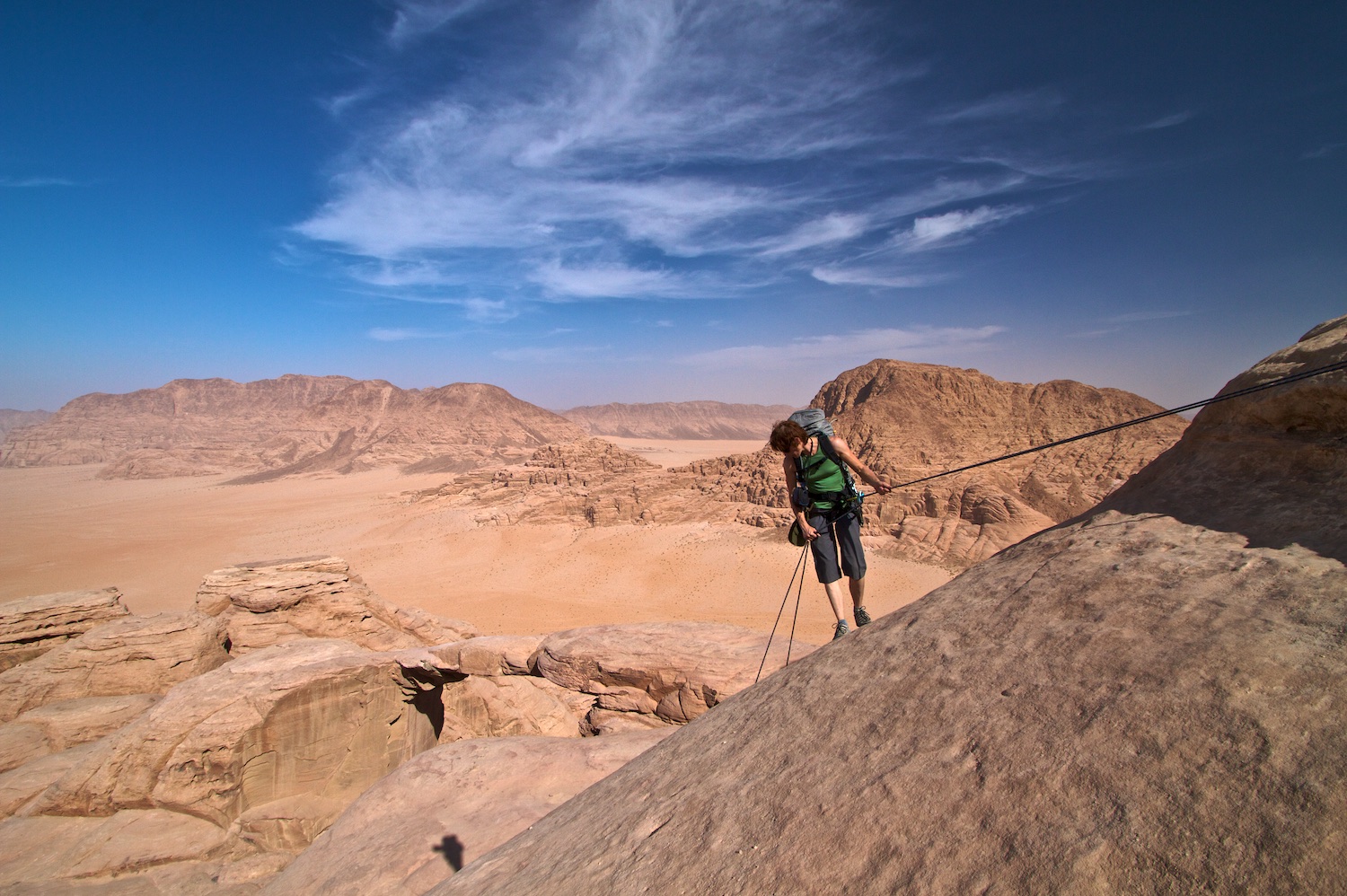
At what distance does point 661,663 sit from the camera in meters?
6.88

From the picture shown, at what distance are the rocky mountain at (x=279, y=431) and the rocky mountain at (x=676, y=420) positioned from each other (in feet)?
143

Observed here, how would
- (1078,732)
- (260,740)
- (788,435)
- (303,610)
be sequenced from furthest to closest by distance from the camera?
(303,610), (260,740), (788,435), (1078,732)

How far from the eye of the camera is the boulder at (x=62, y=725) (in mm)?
6602

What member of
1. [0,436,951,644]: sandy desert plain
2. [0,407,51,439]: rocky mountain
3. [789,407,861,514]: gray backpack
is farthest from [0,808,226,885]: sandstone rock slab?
[0,407,51,439]: rocky mountain

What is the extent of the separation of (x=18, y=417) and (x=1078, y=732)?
219 metres

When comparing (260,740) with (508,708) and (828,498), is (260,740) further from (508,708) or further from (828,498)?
(828,498)

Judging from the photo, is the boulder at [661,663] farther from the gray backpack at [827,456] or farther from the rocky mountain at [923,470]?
the rocky mountain at [923,470]

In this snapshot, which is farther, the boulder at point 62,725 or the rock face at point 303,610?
the rock face at point 303,610

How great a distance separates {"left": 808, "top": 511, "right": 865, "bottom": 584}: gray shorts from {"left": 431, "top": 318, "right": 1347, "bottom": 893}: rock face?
1126 mm

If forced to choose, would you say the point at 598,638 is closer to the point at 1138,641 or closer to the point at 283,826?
the point at 283,826

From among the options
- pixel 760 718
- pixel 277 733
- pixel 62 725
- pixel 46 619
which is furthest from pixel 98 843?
pixel 760 718

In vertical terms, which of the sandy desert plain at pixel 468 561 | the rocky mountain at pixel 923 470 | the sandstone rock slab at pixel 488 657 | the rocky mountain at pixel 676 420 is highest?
the rocky mountain at pixel 676 420

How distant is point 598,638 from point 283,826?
151 inches

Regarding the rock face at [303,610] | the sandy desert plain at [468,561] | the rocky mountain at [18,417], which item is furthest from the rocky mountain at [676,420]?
the rocky mountain at [18,417]
